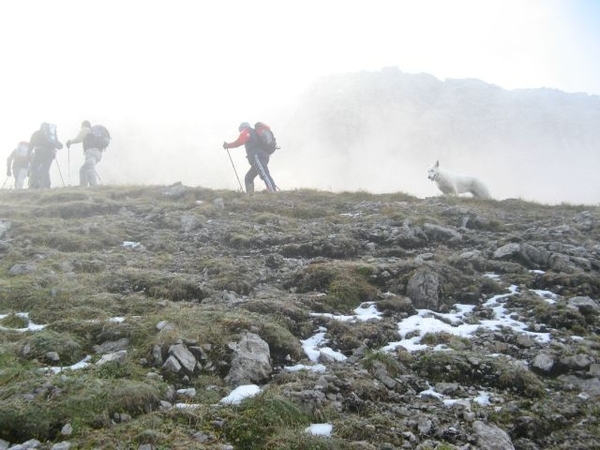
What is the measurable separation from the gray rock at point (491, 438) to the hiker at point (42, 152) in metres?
22.4

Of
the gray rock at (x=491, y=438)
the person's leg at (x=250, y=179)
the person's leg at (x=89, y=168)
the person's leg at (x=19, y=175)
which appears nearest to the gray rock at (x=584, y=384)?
the gray rock at (x=491, y=438)

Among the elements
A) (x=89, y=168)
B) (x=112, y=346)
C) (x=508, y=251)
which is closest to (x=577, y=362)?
(x=508, y=251)

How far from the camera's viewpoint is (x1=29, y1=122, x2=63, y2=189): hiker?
887 inches

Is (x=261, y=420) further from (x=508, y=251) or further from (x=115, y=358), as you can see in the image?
(x=508, y=251)

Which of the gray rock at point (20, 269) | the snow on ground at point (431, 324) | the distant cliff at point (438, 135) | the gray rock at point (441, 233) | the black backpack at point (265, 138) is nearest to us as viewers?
the snow on ground at point (431, 324)

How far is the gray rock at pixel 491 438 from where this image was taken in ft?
15.0

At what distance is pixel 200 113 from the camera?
98.2 metres

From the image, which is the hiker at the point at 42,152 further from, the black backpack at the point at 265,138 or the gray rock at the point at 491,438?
the gray rock at the point at 491,438

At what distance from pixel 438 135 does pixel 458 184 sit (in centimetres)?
7598

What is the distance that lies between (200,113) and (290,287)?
9409 cm

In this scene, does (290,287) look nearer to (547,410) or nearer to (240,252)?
(240,252)

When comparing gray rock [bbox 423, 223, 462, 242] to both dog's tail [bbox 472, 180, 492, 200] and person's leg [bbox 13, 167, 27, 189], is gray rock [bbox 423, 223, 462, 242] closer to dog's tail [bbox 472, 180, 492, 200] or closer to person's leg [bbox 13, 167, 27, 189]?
dog's tail [bbox 472, 180, 492, 200]

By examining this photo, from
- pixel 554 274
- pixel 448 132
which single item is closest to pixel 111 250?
pixel 554 274

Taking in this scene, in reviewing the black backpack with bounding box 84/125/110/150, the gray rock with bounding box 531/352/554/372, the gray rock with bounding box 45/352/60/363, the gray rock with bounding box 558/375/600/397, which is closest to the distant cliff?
the black backpack with bounding box 84/125/110/150
